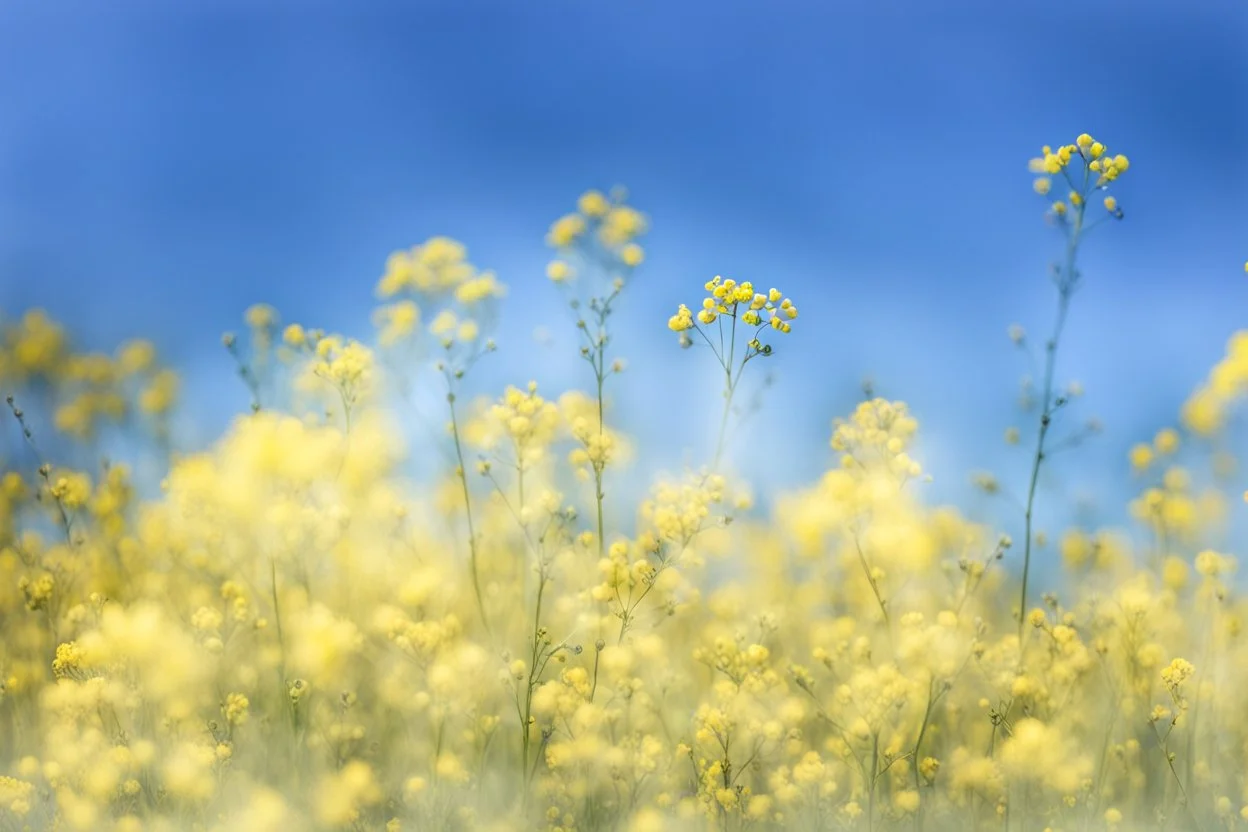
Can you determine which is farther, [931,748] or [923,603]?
[923,603]

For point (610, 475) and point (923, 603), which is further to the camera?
point (923, 603)

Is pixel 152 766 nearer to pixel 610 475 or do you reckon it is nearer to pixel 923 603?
pixel 610 475

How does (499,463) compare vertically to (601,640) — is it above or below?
above

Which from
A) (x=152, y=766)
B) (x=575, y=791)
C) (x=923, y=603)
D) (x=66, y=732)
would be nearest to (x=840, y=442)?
(x=923, y=603)

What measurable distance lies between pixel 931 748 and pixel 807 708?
82 cm

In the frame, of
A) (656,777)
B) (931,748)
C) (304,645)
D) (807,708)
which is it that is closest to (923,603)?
(931,748)

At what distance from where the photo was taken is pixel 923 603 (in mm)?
5273

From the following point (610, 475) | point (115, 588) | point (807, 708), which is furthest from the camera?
point (115, 588)

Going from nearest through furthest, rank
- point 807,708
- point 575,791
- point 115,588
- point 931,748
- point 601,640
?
1. point 601,640
2. point 575,791
3. point 807,708
4. point 931,748
5. point 115,588

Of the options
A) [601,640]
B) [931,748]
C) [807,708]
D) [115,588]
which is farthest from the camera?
[115,588]

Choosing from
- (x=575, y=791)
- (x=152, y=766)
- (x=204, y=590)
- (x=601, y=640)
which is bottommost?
(x=575, y=791)

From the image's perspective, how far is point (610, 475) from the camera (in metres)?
4.25

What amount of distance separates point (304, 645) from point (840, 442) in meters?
2.36

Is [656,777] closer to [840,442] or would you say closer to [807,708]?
[807,708]
